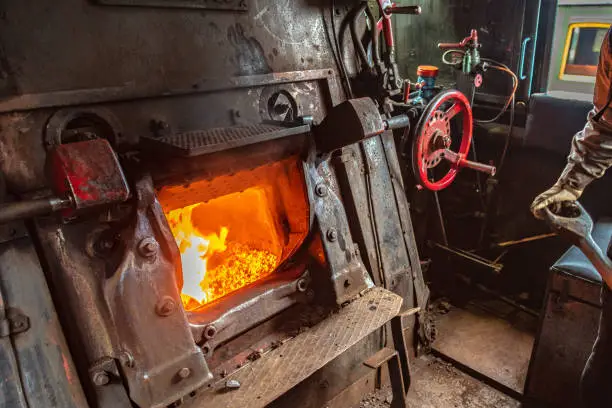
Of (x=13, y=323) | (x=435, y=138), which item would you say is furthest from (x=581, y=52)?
(x=13, y=323)

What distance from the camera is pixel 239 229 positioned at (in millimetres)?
3055

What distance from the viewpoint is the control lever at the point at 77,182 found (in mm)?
1709

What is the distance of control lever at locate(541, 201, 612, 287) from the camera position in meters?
2.45

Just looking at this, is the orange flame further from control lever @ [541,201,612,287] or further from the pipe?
control lever @ [541,201,612,287]

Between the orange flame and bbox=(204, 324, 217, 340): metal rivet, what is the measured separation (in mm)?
326

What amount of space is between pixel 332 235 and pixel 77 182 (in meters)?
1.57

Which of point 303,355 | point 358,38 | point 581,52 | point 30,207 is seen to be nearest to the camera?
point 30,207

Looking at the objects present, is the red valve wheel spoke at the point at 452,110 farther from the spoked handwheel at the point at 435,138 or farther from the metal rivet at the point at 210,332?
the metal rivet at the point at 210,332

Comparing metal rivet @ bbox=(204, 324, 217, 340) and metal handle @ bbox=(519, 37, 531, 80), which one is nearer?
metal rivet @ bbox=(204, 324, 217, 340)

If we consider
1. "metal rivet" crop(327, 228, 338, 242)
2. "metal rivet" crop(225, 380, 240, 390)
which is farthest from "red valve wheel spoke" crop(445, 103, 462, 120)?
"metal rivet" crop(225, 380, 240, 390)

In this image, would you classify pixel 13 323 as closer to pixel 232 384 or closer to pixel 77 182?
pixel 77 182

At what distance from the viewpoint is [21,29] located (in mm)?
1874

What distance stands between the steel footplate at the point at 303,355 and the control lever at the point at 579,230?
107 cm

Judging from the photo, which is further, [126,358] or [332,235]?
[332,235]
